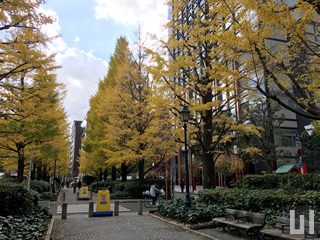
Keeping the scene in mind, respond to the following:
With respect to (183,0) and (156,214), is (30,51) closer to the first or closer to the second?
(183,0)

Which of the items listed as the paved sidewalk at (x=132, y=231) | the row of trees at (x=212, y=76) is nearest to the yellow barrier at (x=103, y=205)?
the paved sidewalk at (x=132, y=231)

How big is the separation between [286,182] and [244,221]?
505 centimetres

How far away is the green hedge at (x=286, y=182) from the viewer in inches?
427

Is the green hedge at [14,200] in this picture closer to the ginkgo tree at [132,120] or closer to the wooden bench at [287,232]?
the wooden bench at [287,232]

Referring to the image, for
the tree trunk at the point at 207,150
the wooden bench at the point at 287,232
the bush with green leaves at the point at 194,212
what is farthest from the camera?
the tree trunk at the point at 207,150

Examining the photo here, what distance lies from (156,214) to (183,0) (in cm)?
963

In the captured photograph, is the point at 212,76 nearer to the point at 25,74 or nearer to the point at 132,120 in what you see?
the point at 25,74

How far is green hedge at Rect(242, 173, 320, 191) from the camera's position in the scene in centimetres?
1084

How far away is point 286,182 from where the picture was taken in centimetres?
1213

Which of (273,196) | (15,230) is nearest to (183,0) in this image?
→ (273,196)

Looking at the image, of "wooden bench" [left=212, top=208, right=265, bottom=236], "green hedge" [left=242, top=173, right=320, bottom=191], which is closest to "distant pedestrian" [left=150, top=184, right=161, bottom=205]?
"green hedge" [left=242, top=173, right=320, bottom=191]

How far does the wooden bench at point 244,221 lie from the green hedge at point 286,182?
3234mm

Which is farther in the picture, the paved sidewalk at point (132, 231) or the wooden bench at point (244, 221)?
the paved sidewalk at point (132, 231)

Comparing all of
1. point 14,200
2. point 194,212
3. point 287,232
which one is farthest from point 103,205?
point 287,232
